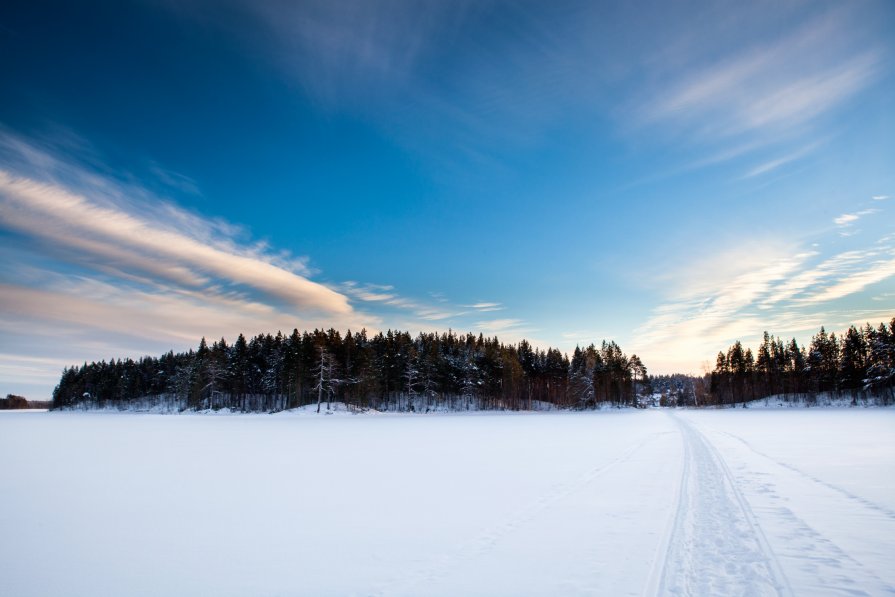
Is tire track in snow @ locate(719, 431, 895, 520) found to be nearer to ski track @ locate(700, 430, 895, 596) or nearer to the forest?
ski track @ locate(700, 430, 895, 596)

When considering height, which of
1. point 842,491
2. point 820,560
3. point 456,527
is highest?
point 820,560

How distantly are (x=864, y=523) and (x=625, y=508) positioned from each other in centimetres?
457

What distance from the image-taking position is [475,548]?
312 inches

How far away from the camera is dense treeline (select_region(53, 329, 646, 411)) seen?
89.8 metres

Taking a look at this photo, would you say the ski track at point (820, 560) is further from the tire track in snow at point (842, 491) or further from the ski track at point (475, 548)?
the ski track at point (475, 548)

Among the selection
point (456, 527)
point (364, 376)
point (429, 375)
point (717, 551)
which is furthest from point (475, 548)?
point (429, 375)

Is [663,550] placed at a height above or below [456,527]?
above

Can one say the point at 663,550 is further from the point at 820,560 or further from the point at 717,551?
the point at 820,560

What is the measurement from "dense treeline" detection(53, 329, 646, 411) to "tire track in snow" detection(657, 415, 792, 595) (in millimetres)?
75449

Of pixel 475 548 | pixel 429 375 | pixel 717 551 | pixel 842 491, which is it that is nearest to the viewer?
pixel 717 551

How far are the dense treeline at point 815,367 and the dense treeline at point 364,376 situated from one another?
2672 centimetres

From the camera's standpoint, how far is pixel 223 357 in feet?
327

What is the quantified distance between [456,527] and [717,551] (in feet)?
15.8

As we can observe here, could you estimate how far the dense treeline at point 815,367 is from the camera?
8538 centimetres
